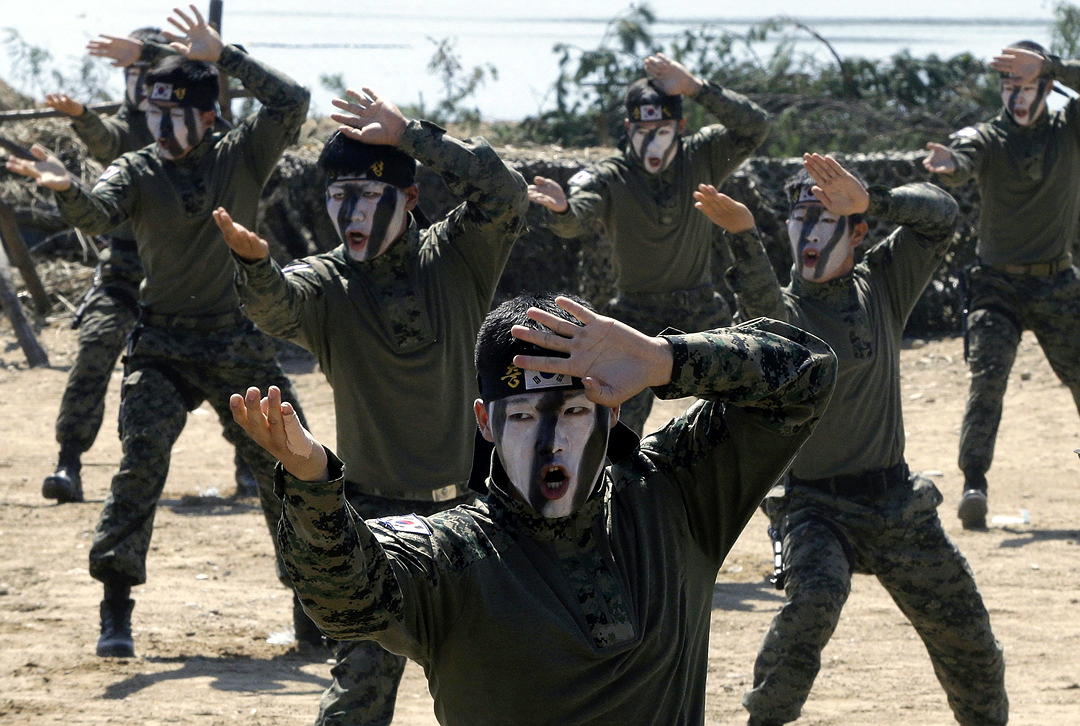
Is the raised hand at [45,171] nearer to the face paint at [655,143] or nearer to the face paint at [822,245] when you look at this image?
the face paint at [822,245]

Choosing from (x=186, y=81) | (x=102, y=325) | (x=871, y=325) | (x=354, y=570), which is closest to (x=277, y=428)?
(x=354, y=570)

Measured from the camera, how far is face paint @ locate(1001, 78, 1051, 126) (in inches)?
357

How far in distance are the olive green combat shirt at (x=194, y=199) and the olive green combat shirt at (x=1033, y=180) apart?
3.99 m

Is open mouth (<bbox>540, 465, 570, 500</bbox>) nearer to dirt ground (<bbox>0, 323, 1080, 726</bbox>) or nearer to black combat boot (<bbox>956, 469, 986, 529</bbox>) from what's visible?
dirt ground (<bbox>0, 323, 1080, 726</bbox>)

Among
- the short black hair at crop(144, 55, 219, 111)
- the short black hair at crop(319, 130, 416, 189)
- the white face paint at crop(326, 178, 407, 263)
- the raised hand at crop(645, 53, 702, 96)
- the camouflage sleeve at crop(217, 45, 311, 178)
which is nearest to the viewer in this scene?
the white face paint at crop(326, 178, 407, 263)

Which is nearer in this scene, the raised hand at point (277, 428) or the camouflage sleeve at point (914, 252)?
the raised hand at point (277, 428)

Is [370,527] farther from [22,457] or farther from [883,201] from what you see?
[22,457]

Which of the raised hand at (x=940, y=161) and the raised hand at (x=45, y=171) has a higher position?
the raised hand at (x=940, y=161)

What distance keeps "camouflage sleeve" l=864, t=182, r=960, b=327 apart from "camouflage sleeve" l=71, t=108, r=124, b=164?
186 inches

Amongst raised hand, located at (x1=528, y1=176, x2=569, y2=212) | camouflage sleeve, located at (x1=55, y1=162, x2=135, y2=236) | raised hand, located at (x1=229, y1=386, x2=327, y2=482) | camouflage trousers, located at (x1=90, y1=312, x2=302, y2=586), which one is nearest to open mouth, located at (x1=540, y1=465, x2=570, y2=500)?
raised hand, located at (x1=229, y1=386, x2=327, y2=482)

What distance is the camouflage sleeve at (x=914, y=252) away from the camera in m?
6.07

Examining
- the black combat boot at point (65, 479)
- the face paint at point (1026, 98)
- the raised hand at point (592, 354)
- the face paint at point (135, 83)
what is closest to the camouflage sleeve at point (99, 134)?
the face paint at point (135, 83)

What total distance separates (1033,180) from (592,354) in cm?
672

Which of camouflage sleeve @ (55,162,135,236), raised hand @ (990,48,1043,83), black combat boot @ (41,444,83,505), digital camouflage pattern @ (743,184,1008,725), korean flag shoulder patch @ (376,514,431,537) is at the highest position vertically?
raised hand @ (990,48,1043,83)
